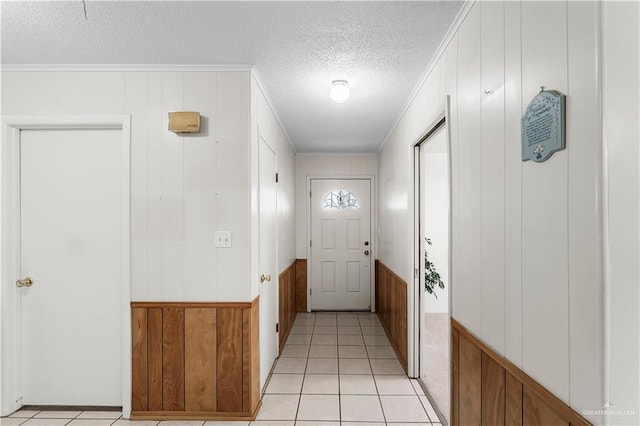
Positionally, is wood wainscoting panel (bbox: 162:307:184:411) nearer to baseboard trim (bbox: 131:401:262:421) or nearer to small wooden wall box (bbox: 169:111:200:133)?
baseboard trim (bbox: 131:401:262:421)

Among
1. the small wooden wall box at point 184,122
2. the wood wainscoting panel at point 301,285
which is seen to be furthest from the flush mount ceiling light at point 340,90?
the wood wainscoting panel at point 301,285

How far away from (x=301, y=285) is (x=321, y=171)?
5.83ft

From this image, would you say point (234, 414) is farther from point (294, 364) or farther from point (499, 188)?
point (499, 188)

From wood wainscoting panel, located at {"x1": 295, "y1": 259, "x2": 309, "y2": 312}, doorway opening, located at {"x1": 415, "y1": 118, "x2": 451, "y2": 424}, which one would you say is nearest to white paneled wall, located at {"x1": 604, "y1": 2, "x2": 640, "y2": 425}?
doorway opening, located at {"x1": 415, "y1": 118, "x2": 451, "y2": 424}

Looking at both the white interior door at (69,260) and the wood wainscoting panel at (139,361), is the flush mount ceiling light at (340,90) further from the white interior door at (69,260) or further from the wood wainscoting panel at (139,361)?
the wood wainscoting panel at (139,361)

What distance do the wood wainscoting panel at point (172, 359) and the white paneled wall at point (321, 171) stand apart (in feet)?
10.4

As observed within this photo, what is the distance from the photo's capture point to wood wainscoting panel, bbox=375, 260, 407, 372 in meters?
3.42

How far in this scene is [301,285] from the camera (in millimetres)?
5602

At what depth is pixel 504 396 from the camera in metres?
1.47

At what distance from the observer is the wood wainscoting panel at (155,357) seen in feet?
8.23

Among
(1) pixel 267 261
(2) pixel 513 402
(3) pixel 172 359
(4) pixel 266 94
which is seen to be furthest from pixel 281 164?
(2) pixel 513 402

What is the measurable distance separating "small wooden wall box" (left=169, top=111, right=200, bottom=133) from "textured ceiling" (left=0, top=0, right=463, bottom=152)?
0.35 meters

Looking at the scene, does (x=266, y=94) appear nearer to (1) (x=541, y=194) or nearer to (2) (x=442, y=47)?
(2) (x=442, y=47)

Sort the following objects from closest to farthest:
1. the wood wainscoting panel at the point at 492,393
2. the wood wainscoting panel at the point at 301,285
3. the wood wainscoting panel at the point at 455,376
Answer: the wood wainscoting panel at the point at 492,393, the wood wainscoting panel at the point at 455,376, the wood wainscoting panel at the point at 301,285
